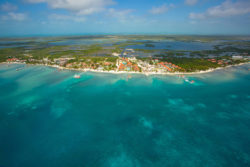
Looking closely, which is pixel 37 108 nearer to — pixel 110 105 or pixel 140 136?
pixel 110 105

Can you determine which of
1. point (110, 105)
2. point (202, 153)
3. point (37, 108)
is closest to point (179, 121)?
point (202, 153)

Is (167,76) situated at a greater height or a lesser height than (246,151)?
greater

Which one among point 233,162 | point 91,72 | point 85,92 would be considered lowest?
point 233,162

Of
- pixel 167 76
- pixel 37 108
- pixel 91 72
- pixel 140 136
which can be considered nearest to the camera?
pixel 140 136

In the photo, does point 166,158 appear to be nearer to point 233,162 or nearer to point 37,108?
point 233,162

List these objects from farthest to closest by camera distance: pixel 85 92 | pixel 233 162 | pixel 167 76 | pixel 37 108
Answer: pixel 167 76 < pixel 85 92 < pixel 37 108 < pixel 233 162

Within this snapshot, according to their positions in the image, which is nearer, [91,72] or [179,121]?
[179,121]
